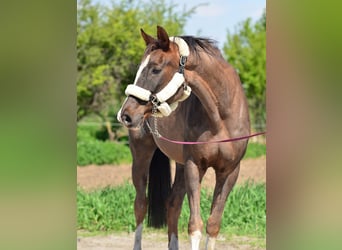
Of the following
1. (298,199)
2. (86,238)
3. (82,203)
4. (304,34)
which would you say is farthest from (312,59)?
(82,203)

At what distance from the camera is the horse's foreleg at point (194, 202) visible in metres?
3.48

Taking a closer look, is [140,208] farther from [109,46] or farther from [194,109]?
[109,46]

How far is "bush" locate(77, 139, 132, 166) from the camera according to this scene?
11000 mm

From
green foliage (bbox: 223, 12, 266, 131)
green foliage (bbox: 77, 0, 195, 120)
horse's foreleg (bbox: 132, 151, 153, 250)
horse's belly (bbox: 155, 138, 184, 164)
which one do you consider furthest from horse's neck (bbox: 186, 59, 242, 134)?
green foliage (bbox: 223, 12, 266, 131)

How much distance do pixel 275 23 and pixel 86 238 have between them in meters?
4.59

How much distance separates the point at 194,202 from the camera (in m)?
3.50

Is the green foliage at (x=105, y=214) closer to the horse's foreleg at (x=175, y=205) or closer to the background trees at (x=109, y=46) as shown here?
the horse's foreleg at (x=175, y=205)

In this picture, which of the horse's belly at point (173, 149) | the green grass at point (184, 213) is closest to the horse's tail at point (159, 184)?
the horse's belly at point (173, 149)

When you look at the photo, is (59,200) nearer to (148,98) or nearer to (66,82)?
(66,82)

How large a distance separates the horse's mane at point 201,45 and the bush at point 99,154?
24.8 feet

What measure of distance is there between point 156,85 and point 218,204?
918mm

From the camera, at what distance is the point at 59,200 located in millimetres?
1175

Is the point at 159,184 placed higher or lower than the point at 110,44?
lower

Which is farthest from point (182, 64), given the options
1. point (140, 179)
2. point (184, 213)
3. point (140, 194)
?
point (184, 213)
